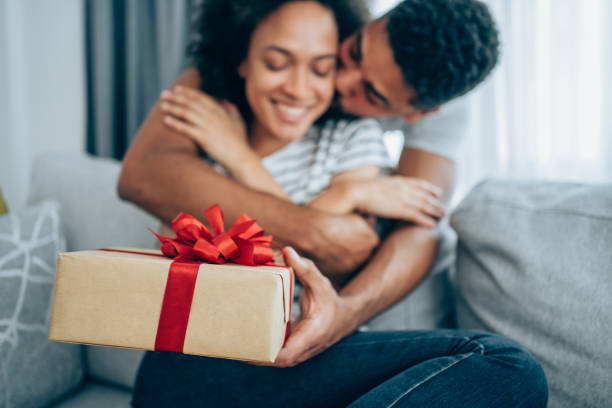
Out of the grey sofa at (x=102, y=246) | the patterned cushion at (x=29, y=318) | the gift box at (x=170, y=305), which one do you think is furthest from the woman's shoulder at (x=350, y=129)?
the patterned cushion at (x=29, y=318)

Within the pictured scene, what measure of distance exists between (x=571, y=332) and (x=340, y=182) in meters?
0.53

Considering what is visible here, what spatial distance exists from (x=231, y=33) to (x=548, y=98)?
152 centimetres

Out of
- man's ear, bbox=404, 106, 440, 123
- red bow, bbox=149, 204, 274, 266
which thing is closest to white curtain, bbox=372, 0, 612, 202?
man's ear, bbox=404, 106, 440, 123

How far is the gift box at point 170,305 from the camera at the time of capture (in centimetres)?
47

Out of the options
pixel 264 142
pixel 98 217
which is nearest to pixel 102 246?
pixel 98 217

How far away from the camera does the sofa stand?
2.23 ft

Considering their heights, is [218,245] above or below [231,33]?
below

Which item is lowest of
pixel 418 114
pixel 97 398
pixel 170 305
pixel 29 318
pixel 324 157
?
pixel 97 398

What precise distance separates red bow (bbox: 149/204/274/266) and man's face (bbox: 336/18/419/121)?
0.54 metres

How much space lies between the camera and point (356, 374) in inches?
26.5

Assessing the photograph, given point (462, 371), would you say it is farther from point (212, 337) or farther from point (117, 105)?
point (117, 105)

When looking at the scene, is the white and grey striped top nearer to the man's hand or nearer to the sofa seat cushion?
the man's hand

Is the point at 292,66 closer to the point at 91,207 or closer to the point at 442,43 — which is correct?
the point at 442,43

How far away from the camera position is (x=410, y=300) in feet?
3.30
